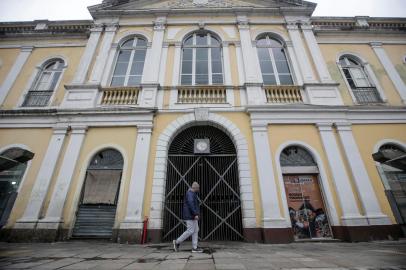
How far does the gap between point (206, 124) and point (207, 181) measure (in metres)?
2.07

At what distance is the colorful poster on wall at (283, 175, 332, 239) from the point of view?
5.95m

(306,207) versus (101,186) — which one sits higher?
(101,186)

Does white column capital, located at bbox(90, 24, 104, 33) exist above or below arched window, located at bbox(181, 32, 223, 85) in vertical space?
above

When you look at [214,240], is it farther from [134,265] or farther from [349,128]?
[349,128]

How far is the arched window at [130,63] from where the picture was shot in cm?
835

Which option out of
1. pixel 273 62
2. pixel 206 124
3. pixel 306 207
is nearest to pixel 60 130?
pixel 206 124

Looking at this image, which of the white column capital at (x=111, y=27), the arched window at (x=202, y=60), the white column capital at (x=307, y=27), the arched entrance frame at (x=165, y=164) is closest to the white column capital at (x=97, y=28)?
the white column capital at (x=111, y=27)

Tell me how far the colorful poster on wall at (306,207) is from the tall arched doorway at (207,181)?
1.63 meters

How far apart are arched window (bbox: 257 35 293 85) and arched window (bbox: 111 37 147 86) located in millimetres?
5301

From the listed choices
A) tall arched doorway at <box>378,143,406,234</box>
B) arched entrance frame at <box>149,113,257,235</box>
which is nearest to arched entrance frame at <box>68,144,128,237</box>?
arched entrance frame at <box>149,113,257,235</box>

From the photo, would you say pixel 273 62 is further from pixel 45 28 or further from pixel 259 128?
pixel 45 28

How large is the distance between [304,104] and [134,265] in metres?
7.15

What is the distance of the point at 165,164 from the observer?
6664 millimetres

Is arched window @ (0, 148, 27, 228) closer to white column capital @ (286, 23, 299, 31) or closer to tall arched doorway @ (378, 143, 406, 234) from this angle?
tall arched doorway @ (378, 143, 406, 234)
